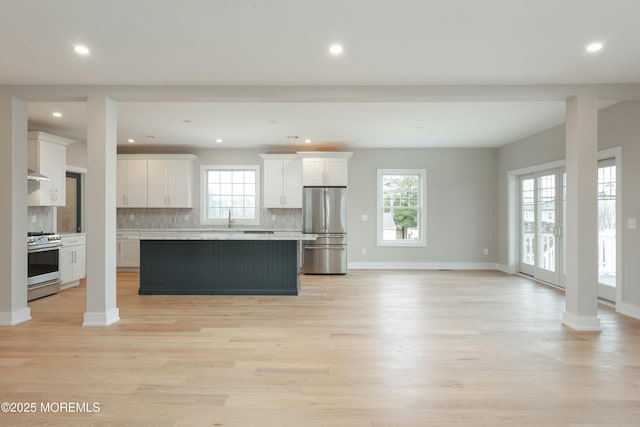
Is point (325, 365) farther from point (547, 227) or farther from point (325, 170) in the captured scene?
point (547, 227)

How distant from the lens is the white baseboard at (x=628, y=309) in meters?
4.41

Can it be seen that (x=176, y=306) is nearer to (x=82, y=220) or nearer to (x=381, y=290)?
(x=381, y=290)

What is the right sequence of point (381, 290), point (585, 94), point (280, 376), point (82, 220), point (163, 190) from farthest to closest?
point (163, 190) → point (82, 220) → point (381, 290) → point (585, 94) → point (280, 376)

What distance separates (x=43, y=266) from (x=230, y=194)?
3566mm

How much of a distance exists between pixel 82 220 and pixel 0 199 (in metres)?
3.37

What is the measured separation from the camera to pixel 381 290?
19.3ft

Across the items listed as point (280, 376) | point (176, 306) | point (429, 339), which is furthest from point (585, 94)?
point (176, 306)

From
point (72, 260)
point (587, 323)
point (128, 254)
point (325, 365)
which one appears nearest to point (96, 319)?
point (325, 365)

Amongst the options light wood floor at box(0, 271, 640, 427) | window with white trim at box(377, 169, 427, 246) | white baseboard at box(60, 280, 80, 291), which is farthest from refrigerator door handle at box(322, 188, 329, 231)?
white baseboard at box(60, 280, 80, 291)

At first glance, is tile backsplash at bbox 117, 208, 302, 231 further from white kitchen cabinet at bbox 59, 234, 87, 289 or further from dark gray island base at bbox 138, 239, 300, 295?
dark gray island base at bbox 138, 239, 300, 295

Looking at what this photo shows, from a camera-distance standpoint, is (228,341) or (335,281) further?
(335,281)

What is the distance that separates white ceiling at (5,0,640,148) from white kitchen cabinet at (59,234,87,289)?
2.21m

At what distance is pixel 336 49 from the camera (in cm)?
318

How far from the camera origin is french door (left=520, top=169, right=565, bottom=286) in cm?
622
